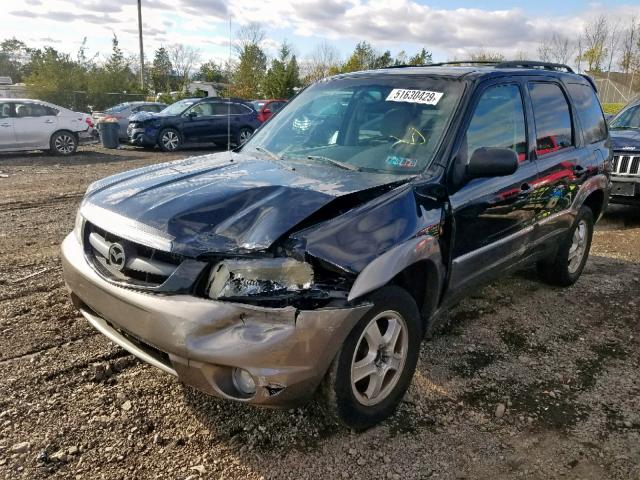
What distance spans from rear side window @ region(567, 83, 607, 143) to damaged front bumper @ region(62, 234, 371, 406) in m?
3.34

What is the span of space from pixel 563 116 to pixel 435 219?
220 centimetres

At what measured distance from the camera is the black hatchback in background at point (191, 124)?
16531 millimetres

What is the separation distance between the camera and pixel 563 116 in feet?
14.6

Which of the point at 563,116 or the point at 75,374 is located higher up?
the point at 563,116

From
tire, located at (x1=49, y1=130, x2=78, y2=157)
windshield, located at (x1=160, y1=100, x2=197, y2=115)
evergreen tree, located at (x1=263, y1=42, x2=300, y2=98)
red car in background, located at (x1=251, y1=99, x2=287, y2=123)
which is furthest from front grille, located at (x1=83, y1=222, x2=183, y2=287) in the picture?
evergreen tree, located at (x1=263, y1=42, x2=300, y2=98)

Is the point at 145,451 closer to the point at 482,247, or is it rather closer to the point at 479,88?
the point at 482,247

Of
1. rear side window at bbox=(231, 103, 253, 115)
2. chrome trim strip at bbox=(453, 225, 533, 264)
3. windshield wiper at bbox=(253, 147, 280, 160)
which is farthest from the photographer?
rear side window at bbox=(231, 103, 253, 115)

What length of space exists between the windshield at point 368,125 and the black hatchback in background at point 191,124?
13.2 metres

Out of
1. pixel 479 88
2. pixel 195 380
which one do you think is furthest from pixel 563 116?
pixel 195 380

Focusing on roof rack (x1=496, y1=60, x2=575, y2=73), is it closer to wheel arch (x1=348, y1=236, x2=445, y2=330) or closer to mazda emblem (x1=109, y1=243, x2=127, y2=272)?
wheel arch (x1=348, y1=236, x2=445, y2=330)

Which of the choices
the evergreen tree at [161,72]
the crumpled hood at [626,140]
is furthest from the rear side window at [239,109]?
the evergreen tree at [161,72]

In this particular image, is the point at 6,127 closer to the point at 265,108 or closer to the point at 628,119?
the point at 265,108

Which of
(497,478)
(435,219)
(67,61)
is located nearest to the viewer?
(497,478)

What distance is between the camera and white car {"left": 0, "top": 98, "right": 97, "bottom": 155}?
46.4 feet
